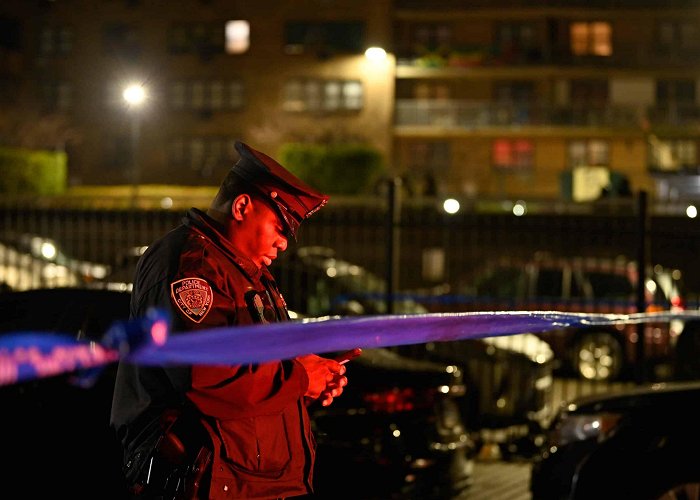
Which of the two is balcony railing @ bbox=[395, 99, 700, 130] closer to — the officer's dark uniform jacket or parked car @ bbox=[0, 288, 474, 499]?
parked car @ bbox=[0, 288, 474, 499]

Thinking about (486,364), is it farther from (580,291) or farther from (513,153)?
(513,153)

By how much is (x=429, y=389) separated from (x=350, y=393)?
0.47 m

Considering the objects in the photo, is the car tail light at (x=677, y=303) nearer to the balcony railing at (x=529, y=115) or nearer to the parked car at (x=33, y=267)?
the parked car at (x=33, y=267)

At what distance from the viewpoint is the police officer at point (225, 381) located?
3213 mm

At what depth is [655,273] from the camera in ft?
44.3

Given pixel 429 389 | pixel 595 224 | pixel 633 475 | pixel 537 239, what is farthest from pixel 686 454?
pixel 537 239

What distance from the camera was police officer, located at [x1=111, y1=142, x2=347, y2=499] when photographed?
10.5 ft

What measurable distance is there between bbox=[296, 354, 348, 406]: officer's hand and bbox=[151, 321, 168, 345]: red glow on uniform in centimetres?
61

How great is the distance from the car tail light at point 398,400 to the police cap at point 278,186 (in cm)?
244

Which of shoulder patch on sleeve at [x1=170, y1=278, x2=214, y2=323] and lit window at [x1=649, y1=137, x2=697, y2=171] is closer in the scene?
shoulder patch on sleeve at [x1=170, y1=278, x2=214, y2=323]

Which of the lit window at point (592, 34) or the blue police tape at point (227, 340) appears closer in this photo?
the blue police tape at point (227, 340)

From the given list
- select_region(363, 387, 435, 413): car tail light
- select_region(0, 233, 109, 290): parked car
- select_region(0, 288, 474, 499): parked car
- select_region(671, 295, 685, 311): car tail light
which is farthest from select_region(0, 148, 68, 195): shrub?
select_region(363, 387, 435, 413): car tail light

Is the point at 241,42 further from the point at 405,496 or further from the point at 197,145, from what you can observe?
the point at 405,496

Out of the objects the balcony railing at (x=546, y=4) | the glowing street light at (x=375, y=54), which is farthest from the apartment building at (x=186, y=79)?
the balcony railing at (x=546, y=4)
